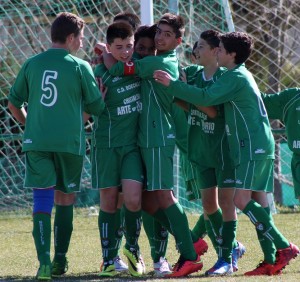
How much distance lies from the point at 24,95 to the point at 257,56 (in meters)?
6.70

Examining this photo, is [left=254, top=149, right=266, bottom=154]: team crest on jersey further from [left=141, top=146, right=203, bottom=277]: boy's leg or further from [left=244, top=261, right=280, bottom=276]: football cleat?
[left=244, top=261, right=280, bottom=276]: football cleat

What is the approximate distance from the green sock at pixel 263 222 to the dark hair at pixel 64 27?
1.66 meters

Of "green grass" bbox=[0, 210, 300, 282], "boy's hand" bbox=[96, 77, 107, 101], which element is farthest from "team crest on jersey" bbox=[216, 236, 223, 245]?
"boy's hand" bbox=[96, 77, 107, 101]

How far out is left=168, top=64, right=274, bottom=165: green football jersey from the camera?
598 centimetres

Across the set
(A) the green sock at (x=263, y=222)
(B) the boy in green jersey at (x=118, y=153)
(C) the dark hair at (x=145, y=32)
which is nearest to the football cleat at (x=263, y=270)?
(A) the green sock at (x=263, y=222)

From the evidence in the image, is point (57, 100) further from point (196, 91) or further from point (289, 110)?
point (289, 110)

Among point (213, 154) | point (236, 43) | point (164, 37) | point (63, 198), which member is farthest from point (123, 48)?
point (63, 198)

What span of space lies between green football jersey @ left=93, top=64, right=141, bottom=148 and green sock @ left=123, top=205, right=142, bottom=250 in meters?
0.48

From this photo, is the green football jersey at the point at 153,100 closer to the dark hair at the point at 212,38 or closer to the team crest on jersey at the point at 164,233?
the dark hair at the point at 212,38

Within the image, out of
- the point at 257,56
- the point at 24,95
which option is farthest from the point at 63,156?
the point at 257,56

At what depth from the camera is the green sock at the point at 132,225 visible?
617 centimetres

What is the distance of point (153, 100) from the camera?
6.18 meters

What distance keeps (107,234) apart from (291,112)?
1.70m

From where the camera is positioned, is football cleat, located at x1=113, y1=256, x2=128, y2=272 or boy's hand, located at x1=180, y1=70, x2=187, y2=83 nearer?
boy's hand, located at x1=180, y1=70, x2=187, y2=83
